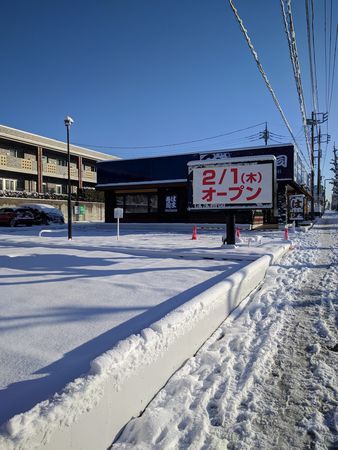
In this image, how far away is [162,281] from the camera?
589 cm

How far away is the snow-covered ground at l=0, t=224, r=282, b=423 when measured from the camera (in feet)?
8.33

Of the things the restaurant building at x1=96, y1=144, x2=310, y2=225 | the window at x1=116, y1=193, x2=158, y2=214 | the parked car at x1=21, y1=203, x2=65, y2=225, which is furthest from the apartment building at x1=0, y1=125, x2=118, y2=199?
the window at x1=116, y1=193, x2=158, y2=214

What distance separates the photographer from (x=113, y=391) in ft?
7.47

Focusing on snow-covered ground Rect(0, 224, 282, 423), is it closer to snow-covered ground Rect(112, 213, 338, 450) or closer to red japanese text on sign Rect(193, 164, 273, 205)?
snow-covered ground Rect(112, 213, 338, 450)

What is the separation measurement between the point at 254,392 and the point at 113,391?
52.0 inches

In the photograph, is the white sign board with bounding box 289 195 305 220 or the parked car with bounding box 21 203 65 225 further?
the parked car with bounding box 21 203 65 225

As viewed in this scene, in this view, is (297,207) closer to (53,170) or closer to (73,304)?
(73,304)

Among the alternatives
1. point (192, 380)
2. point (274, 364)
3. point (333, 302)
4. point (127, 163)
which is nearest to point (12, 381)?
point (192, 380)

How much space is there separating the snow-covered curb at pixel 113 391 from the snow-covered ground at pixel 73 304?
249 millimetres

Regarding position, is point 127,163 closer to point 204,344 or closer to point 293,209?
→ point 293,209

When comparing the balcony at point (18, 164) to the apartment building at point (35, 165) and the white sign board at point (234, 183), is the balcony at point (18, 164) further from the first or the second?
the white sign board at point (234, 183)

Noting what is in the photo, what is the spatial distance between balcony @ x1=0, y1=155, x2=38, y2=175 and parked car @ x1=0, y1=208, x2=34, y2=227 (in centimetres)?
877

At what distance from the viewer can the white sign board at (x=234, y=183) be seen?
10.2 meters

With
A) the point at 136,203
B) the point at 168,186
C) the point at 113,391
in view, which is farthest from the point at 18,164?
the point at 113,391
